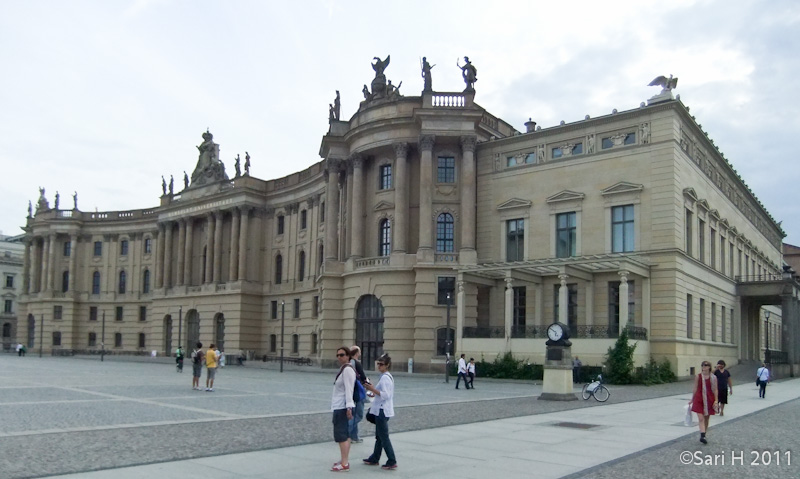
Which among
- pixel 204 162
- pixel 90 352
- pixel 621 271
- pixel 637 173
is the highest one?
pixel 204 162

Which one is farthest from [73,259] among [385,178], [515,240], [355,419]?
[355,419]

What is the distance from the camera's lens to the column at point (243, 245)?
7500 cm

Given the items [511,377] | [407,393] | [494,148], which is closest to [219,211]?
[494,148]

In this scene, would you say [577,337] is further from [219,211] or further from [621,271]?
[219,211]

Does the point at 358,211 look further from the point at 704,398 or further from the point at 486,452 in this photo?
the point at 486,452

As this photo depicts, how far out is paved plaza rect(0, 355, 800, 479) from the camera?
40.7 ft

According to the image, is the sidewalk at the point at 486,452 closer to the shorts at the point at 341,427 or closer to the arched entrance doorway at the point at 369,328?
the shorts at the point at 341,427

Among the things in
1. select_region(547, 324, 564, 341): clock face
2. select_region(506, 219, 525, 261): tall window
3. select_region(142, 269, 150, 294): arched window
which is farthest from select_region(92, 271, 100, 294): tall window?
select_region(547, 324, 564, 341): clock face

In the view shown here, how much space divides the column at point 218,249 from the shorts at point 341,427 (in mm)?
67810

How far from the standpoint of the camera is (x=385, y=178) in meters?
53.9

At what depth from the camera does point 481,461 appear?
13336 mm

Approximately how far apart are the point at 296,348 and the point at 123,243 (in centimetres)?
3610

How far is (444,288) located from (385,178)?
9484mm

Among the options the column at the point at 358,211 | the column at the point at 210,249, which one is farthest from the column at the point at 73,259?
the column at the point at 358,211
